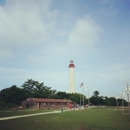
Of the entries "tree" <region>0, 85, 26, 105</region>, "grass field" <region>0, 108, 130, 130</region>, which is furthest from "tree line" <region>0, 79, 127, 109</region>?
"grass field" <region>0, 108, 130, 130</region>

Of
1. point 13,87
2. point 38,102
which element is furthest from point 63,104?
point 13,87

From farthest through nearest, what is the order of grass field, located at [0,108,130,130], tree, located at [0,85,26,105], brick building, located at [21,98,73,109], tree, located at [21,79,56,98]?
tree, located at [21,79,56,98] < tree, located at [0,85,26,105] < brick building, located at [21,98,73,109] < grass field, located at [0,108,130,130]

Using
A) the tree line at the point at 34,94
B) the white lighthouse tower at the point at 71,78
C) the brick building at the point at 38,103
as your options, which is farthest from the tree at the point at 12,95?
the white lighthouse tower at the point at 71,78

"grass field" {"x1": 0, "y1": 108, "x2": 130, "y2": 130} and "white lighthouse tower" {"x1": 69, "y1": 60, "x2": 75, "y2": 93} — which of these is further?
"white lighthouse tower" {"x1": 69, "y1": 60, "x2": 75, "y2": 93}

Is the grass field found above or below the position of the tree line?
below

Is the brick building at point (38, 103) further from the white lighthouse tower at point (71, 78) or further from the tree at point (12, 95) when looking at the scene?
the white lighthouse tower at point (71, 78)

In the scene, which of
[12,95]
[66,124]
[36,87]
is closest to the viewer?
[66,124]

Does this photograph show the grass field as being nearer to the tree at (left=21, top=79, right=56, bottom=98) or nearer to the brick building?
the brick building

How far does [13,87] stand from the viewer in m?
75.4

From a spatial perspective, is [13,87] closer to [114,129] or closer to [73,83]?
[73,83]

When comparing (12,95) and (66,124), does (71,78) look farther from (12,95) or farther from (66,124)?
(66,124)

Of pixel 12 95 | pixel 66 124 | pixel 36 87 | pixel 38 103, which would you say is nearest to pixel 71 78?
pixel 36 87

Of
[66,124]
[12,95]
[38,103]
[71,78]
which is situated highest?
[71,78]

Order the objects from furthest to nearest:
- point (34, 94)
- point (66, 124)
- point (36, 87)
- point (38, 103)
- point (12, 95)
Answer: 1. point (36, 87)
2. point (34, 94)
3. point (12, 95)
4. point (38, 103)
5. point (66, 124)
